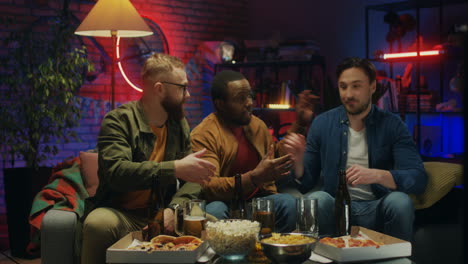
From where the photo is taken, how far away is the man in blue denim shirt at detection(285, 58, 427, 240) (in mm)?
2862

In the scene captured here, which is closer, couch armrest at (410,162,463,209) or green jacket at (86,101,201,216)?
green jacket at (86,101,201,216)

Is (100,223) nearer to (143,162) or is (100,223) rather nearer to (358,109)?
(143,162)

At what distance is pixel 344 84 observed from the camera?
3109mm

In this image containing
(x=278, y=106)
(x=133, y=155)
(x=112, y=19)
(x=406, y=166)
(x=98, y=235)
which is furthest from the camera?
(x=278, y=106)

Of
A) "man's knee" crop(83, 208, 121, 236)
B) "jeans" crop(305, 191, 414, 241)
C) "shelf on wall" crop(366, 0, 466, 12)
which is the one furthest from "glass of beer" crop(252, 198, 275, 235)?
"shelf on wall" crop(366, 0, 466, 12)

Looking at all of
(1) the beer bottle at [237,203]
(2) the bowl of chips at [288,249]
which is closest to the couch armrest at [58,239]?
(1) the beer bottle at [237,203]

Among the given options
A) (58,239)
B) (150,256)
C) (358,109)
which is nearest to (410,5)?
(358,109)

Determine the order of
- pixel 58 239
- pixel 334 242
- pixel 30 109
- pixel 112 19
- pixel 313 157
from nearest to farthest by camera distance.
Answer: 1. pixel 334 242
2. pixel 58 239
3. pixel 313 157
4. pixel 112 19
5. pixel 30 109

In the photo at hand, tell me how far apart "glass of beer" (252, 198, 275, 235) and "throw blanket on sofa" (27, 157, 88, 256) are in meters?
1.14

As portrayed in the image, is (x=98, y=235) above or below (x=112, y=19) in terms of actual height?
below

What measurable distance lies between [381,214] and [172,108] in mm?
1213

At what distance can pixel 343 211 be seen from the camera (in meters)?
2.40

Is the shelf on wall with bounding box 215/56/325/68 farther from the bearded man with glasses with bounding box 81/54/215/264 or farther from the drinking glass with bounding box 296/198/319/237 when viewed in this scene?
the drinking glass with bounding box 296/198/319/237

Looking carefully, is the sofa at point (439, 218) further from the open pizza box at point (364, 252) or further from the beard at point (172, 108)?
the beard at point (172, 108)
